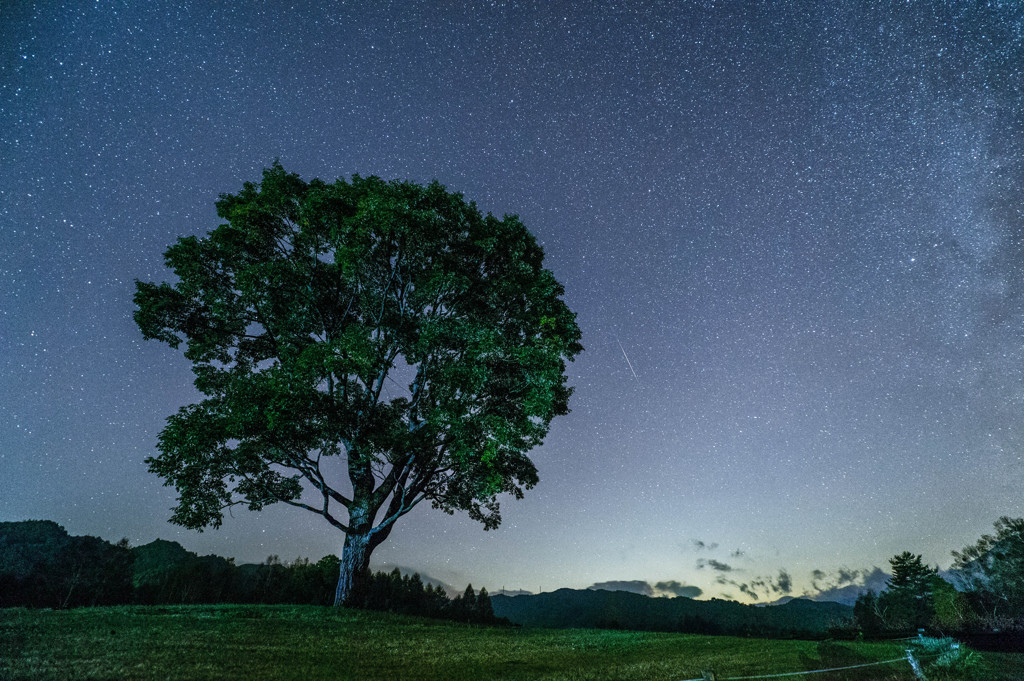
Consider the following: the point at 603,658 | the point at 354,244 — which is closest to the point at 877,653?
the point at 603,658

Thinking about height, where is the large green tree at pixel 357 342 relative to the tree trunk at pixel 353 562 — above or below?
above

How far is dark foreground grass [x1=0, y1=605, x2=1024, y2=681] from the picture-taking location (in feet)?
31.4

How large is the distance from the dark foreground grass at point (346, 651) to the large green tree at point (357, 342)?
4.97m

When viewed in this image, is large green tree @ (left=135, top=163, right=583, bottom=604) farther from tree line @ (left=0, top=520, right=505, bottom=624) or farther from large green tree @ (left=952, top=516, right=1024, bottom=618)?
large green tree @ (left=952, top=516, right=1024, bottom=618)

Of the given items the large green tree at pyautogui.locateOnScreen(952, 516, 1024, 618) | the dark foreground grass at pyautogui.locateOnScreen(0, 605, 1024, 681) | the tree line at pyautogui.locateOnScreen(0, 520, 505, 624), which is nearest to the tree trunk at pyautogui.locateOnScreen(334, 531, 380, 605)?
the dark foreground grass at pyautogui.locateOnScreen(0, 605, 1024, 681)

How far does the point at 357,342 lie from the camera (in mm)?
17297

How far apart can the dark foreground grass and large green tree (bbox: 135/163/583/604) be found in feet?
16.3

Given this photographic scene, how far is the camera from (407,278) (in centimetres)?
2105

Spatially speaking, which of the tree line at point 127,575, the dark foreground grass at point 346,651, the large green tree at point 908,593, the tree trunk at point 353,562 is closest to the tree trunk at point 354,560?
the tree trunk at point 353,562

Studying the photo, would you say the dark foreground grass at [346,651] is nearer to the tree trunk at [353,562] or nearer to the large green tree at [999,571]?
the tree trunk at [353,562]

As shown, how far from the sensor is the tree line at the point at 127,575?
52000 mm

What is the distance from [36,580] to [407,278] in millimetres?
66427

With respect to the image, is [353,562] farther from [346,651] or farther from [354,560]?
[346,651]

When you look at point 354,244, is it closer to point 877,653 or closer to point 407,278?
point 407,278
